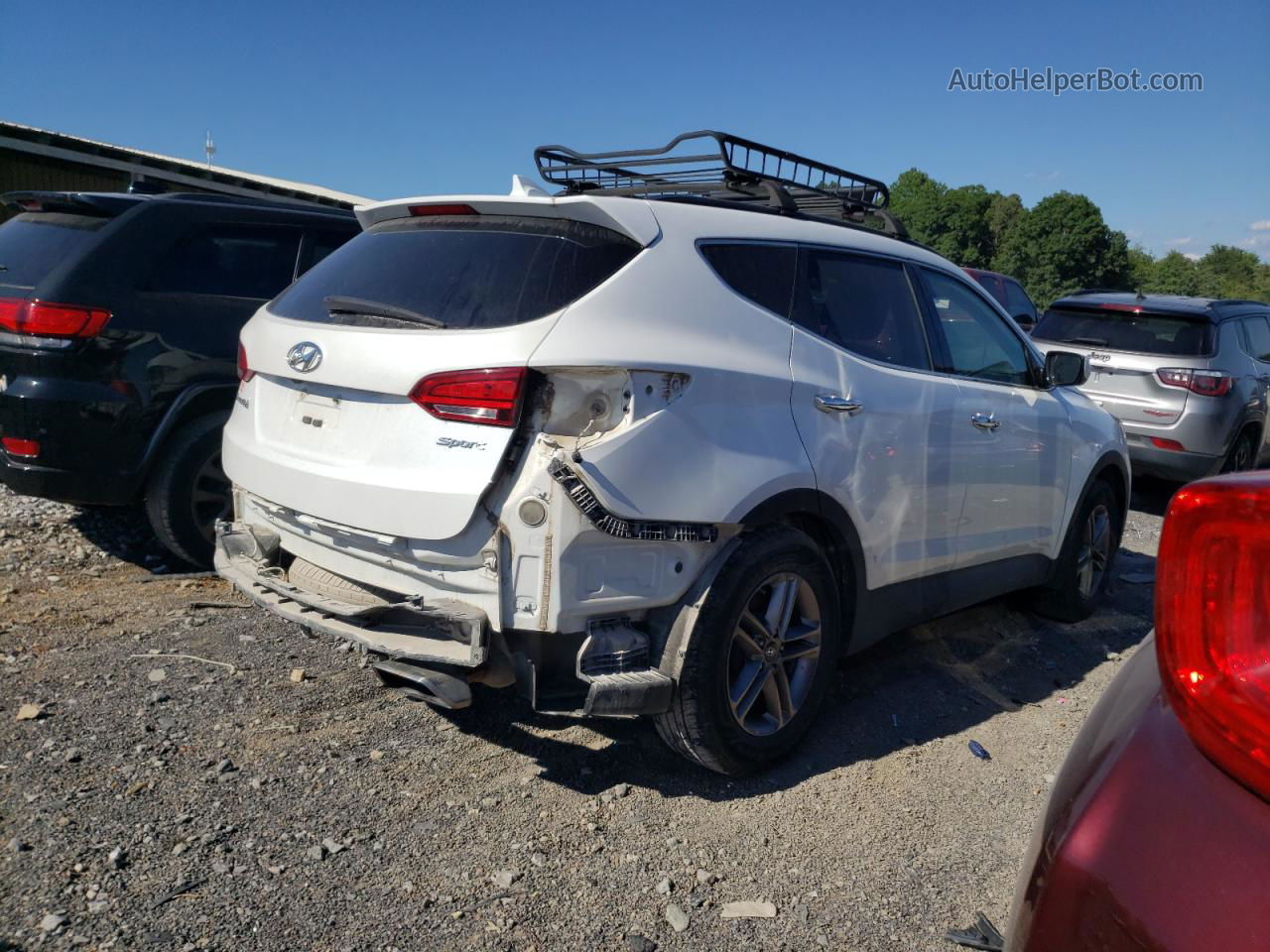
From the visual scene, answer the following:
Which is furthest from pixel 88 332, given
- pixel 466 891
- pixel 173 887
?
pixel 466 891

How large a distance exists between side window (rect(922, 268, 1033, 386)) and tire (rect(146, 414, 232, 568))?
363cm

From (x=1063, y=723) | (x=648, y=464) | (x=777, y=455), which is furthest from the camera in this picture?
(x=1063, y=723)

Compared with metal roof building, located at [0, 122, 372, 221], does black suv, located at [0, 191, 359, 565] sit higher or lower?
lower

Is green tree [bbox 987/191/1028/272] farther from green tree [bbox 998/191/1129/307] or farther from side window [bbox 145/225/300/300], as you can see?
side window [bbox 145/225/300/300]

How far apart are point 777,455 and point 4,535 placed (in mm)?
4682

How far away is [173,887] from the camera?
270cm

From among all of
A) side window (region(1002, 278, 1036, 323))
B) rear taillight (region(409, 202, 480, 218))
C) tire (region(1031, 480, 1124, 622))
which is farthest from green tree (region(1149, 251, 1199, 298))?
rear taillight (region(409, 202, 480, 218))

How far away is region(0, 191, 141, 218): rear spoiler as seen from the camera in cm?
514

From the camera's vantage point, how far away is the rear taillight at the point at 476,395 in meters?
2.85

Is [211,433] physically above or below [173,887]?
above

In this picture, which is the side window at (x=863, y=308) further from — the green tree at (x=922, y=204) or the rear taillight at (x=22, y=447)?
the green tree at (x=922, y=204)

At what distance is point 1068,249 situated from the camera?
160ft

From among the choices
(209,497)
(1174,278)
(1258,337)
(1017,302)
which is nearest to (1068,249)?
(1174,278)

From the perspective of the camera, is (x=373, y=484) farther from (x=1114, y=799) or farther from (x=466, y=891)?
(x=1114, y=799)
